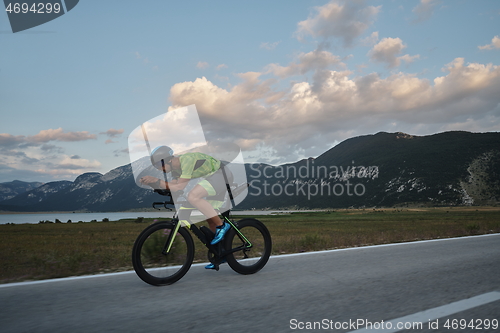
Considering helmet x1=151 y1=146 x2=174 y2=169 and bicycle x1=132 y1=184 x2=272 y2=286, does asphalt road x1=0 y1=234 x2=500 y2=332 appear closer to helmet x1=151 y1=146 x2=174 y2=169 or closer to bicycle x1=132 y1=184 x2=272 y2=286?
bicycle x1=132 y1=184 x2=272 y2=286

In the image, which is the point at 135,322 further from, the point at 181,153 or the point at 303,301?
the point at 181,153

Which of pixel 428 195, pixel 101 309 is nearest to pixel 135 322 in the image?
pixel 101 309

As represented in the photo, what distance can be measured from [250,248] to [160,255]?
1539 mm

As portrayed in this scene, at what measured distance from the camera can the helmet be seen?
15.5 feet

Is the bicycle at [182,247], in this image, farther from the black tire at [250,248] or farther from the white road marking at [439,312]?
the white road marking at [439,312]

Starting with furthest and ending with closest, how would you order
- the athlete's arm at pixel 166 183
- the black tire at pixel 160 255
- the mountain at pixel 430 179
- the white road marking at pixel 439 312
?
the mountain at pixel 430 179 < the athlete's arm at pixel 166 183 < the black tire at pixel 160 255 < the white road marking at pixel 439 312

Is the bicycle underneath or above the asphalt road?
above

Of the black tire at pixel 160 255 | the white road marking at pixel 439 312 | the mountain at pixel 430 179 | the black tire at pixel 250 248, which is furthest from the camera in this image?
the mountain at pixel 430 179

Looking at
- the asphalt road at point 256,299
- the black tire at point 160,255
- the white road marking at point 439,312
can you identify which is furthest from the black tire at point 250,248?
the white road marking at point 439,312

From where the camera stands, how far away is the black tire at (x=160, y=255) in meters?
4.52

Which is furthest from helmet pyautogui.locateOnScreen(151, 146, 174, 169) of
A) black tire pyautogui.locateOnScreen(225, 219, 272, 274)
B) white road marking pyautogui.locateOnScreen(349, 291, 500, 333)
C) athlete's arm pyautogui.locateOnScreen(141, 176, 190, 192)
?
white road marking pyautogui.locateOnScreen(349, 291, 500, 333)

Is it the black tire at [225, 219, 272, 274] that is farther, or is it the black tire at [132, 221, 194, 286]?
the black tire at [225, 219, 272, 274]

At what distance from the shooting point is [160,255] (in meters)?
4.75

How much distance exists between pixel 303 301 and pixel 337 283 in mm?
1106
